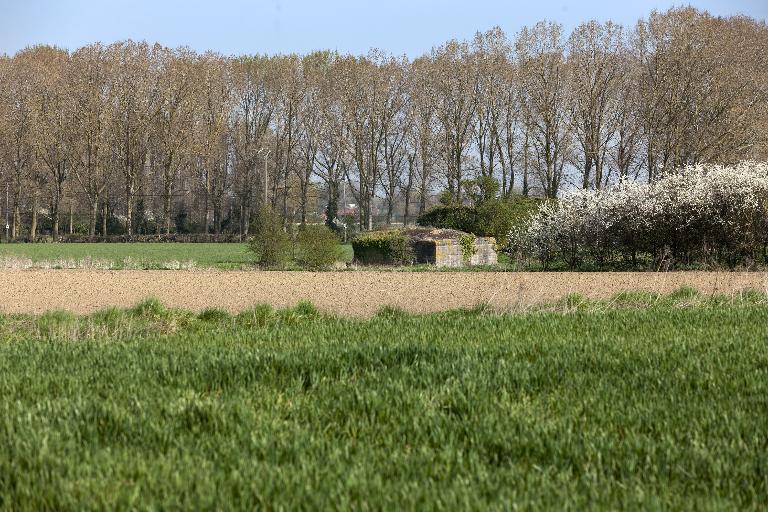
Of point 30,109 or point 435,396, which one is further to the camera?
point 30,109

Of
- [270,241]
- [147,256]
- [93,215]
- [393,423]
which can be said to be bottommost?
[393,423]

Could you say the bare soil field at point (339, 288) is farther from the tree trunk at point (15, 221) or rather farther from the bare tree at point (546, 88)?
the tree trunk at point (15, 221)

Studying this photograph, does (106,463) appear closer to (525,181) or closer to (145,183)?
(525,181)

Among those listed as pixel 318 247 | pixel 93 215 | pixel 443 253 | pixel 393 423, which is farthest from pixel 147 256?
pixel 393 423

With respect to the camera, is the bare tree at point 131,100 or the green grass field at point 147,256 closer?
the green grass field at point 147,256

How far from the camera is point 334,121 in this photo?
50594 millimetres

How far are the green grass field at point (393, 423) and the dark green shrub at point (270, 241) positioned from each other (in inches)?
616

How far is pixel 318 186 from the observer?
61.8m

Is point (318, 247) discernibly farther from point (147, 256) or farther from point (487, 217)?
point (147, 256)

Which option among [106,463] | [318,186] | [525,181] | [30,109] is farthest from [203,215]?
[106,463]

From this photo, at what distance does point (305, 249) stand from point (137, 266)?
19.2 feet

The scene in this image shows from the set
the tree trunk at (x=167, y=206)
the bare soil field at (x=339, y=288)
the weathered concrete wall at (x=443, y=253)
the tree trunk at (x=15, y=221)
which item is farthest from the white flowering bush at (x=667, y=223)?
the tree trunk at (x=15, y=221)

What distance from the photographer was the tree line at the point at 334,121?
4041cm

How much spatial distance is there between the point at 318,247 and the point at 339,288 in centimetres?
675
